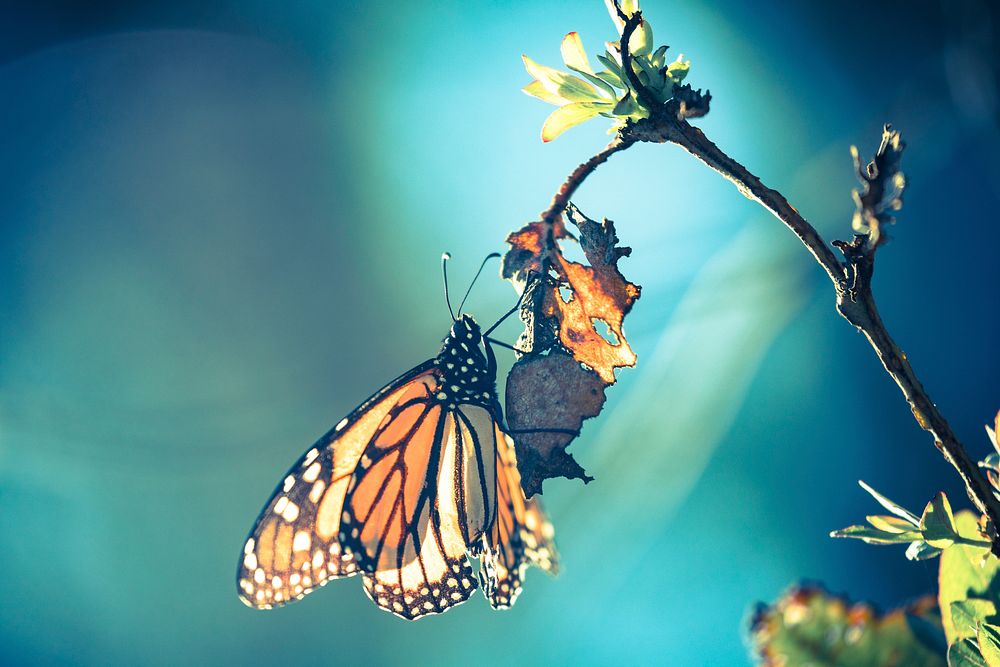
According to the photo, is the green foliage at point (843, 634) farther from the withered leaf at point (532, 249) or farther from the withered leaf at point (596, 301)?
the withered leaf at point (532, 249)

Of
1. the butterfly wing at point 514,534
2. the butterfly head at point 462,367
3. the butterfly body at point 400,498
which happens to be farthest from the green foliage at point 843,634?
the butterfly head at point 462,367

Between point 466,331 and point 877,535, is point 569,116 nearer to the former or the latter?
point 877,535

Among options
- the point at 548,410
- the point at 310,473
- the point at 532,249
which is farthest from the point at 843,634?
the point at 310,473

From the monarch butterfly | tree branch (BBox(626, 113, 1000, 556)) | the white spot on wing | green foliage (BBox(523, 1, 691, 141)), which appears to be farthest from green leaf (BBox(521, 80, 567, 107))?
the white spot on wing

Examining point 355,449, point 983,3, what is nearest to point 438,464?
point 355,449

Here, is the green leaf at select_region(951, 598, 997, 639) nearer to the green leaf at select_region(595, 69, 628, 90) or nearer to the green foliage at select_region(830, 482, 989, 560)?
the green foliage at select_region(830, 482, 989, 560)

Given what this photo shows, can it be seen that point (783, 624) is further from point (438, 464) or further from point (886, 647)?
point (438, 464)
